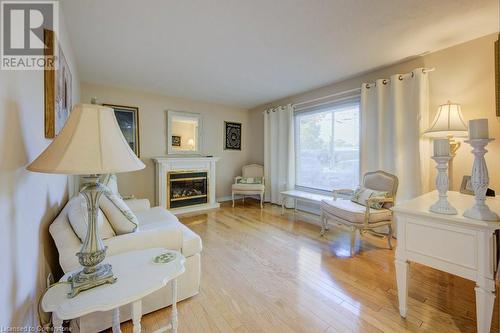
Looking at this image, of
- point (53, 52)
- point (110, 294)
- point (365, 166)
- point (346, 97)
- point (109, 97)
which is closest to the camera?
point (110, 294)

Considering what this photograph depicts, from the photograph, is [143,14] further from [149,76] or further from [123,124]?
[123,124]

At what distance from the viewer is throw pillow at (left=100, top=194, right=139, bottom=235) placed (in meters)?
1.50

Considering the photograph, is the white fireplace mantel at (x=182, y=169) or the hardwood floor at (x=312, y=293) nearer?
the hardwood floor at (x=312, y=293)

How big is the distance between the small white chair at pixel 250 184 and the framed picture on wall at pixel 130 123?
2.08 metres

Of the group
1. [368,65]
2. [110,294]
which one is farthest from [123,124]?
[368,65]

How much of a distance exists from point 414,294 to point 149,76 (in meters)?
4.05

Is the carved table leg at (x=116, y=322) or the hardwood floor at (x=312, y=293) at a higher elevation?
the carved table leg at (x=116, y=322)

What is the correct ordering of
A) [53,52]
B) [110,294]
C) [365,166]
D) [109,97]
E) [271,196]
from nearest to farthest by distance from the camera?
1. [110,294]
2. [53,52]
3. [365,166]
4. [109,97]
5. [271,196]

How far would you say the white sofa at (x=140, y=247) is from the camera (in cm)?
123

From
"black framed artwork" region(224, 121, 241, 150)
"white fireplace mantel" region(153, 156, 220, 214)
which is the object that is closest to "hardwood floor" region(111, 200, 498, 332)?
"white fireplace mantel" region(153, 156, 220, 214)

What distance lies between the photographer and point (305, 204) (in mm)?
4168

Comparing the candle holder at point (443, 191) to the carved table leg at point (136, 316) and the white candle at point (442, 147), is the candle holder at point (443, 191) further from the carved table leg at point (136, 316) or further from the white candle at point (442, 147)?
the carved table leg at point (136, 316)

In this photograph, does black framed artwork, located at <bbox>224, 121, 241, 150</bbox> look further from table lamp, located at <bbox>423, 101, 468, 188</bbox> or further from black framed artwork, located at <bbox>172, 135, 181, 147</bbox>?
table lamp, located at <bbox>423, 101, 468, 188</bbox>

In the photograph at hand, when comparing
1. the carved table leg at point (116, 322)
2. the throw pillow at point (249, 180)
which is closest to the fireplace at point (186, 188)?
the throw pillow at point (249, 180)
